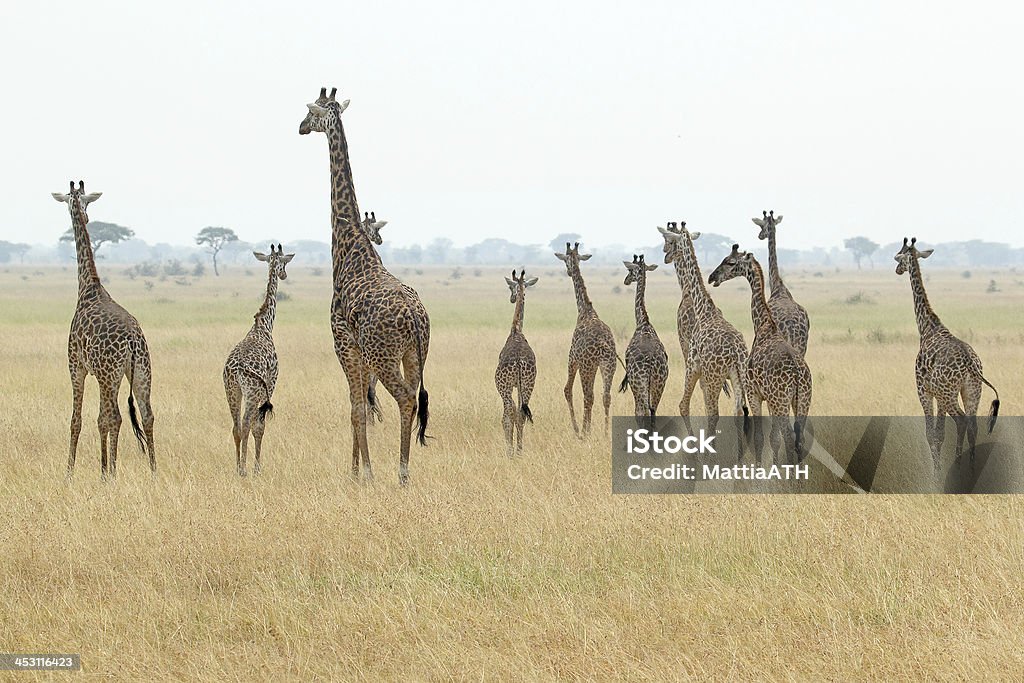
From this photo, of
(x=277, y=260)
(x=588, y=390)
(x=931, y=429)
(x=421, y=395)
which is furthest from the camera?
(x=588, y=390)

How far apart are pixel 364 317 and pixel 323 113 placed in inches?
89.5

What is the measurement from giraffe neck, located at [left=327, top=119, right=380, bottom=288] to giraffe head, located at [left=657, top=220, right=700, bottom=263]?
3.36 metres

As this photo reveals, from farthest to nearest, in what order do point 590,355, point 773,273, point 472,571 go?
point 773,273
point 590,355
point 472,571

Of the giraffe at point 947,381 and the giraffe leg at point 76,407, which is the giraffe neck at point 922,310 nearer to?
the giraffe at point 947,381

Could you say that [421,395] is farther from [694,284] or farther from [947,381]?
[947,381]

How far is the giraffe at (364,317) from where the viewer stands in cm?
916

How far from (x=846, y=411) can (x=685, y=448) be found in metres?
4.09

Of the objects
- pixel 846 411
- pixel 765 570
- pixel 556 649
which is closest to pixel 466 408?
pixel 846 411

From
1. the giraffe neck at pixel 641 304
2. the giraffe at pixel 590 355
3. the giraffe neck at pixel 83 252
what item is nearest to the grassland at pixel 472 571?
the giraffe at pixel 590 355

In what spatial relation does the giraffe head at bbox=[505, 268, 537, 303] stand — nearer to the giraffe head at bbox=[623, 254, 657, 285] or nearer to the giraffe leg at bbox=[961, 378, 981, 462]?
the giraffe head at bbox=[623, 254, 657, 285]

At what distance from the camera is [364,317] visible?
9.25 m

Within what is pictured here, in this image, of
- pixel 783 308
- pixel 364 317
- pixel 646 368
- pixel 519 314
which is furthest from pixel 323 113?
pixel 783 308

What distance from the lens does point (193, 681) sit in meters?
5.55

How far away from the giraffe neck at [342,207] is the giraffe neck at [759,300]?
142 inches
